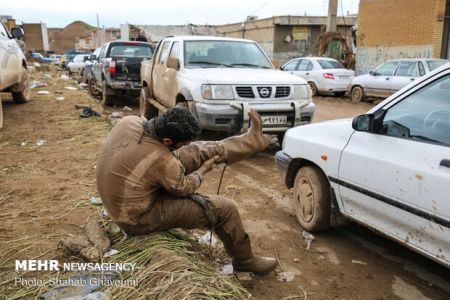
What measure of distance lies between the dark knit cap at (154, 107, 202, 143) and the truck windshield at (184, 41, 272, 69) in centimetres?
446

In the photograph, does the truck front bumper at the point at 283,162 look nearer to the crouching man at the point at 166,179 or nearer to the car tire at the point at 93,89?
the crouching man at the point at 166,179

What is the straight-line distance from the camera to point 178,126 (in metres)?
2.64

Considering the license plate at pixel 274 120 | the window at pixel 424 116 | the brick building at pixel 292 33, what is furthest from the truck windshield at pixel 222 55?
the brick building at pixel 292 33

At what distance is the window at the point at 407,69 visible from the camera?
1202 centimetres

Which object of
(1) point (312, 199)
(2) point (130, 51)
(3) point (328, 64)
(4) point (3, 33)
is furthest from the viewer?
(3) point (328, 64)

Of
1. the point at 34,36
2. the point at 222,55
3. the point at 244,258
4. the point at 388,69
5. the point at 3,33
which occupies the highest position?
the point at 34,36

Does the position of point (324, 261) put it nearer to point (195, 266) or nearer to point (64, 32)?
point (195, 266)

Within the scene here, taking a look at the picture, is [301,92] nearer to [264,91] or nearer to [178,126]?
[264,91]

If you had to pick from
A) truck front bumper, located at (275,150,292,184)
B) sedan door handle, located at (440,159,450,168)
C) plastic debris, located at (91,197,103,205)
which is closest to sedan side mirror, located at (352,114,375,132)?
sedan door handle, located at (440,159,450,168)

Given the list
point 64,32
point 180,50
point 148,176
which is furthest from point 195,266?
point 64,32

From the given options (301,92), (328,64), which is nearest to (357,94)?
(328,64)

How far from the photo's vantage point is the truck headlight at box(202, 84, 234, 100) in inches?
237

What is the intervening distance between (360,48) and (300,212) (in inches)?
661

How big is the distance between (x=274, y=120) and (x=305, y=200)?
2.42 meters
